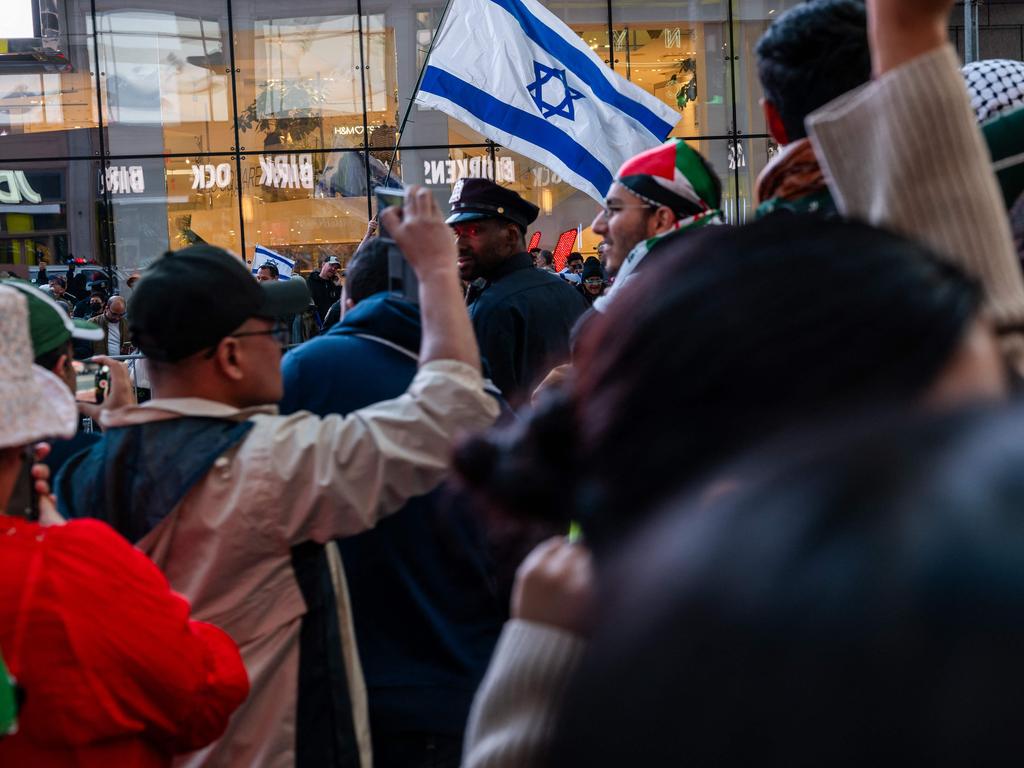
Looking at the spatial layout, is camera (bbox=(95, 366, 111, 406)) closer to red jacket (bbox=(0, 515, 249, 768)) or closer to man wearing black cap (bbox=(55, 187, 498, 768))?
man wearing black cap (bbox=(55, 187, 498, 768))

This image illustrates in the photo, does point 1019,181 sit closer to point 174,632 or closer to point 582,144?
point 174,632

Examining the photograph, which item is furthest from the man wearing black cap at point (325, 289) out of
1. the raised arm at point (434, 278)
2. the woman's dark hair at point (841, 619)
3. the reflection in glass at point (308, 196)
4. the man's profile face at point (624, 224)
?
the woman's dark hair at point (841, 619)

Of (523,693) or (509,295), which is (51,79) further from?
(523,693)

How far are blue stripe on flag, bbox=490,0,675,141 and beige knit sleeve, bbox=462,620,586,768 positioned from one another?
6.12 metres

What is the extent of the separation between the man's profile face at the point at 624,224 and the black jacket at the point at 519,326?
132 cm

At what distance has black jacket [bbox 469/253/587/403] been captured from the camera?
5.39 m

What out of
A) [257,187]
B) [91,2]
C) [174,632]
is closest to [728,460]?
[174,632]

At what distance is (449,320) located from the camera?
104 inches

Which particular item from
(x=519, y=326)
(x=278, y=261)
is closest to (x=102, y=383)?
(x=519, y=326)

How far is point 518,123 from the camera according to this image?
22.9ft

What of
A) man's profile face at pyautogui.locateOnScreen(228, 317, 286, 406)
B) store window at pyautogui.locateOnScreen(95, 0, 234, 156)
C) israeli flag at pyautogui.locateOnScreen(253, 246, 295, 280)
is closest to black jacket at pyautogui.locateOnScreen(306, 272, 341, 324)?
israeli flag at pyautogui.locateOnScreen(253, 246, 295, 280)

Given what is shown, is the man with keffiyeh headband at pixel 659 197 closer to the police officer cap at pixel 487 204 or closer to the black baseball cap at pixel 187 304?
the black baseball cap at pixel 187 304

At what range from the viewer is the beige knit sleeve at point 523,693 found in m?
1.07

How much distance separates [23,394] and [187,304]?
1.56ft
